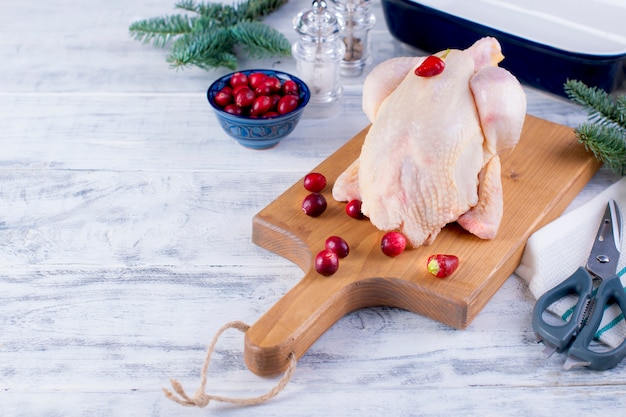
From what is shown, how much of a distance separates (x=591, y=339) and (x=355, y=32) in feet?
3.66

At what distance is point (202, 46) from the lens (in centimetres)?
210

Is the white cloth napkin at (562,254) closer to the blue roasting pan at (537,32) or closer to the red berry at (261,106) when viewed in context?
the blue roasting pan at (537,32)

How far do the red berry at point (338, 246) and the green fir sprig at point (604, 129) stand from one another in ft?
1.98

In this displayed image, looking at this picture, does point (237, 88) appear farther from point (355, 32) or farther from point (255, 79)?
point (355, 32)

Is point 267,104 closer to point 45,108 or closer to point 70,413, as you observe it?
point 45,108

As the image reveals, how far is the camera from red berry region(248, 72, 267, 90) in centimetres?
186

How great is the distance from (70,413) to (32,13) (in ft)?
5.25

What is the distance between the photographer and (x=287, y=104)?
1.81m

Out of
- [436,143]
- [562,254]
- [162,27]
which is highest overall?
[436,143]

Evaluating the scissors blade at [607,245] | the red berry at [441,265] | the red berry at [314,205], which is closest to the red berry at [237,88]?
the red berry at [314,205]

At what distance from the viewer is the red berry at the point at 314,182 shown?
5.31 ft

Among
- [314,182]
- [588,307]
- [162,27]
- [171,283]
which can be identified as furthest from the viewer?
[162,27]

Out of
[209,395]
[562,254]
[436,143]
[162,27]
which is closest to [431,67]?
[436,143]

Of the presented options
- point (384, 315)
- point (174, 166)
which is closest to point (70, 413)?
point (384, 315)
